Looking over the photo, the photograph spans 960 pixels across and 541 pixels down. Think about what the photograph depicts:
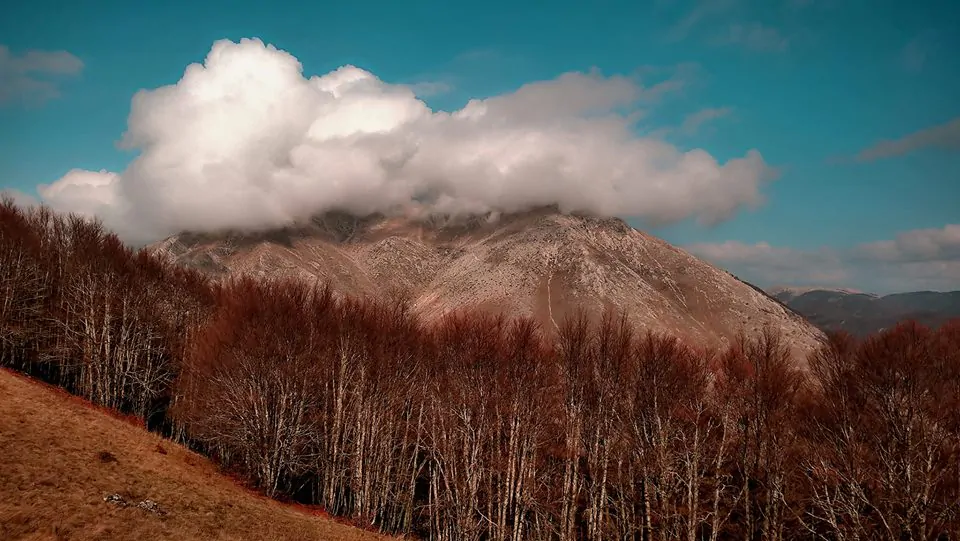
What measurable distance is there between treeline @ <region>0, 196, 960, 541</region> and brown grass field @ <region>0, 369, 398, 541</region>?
9.05m

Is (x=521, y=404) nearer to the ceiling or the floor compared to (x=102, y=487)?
nearer to the ceiling

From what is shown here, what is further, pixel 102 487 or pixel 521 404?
pixel 521 404

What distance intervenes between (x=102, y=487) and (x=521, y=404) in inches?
1094

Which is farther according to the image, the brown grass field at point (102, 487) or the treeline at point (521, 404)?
the treeline at point (521, 404)

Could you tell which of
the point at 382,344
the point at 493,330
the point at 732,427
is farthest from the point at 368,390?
the point at 732,427

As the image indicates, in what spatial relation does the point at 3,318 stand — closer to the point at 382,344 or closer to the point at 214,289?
the point at 214,289

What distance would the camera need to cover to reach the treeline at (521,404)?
35750mm

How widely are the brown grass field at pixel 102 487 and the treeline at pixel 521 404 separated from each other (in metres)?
9.05

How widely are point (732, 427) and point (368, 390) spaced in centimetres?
3388

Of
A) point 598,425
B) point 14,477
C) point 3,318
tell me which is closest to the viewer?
point 14,477

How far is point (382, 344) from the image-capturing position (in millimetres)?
44969

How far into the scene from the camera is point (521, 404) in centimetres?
4000

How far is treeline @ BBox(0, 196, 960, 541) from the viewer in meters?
35.8

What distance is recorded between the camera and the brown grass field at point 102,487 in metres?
19.1
